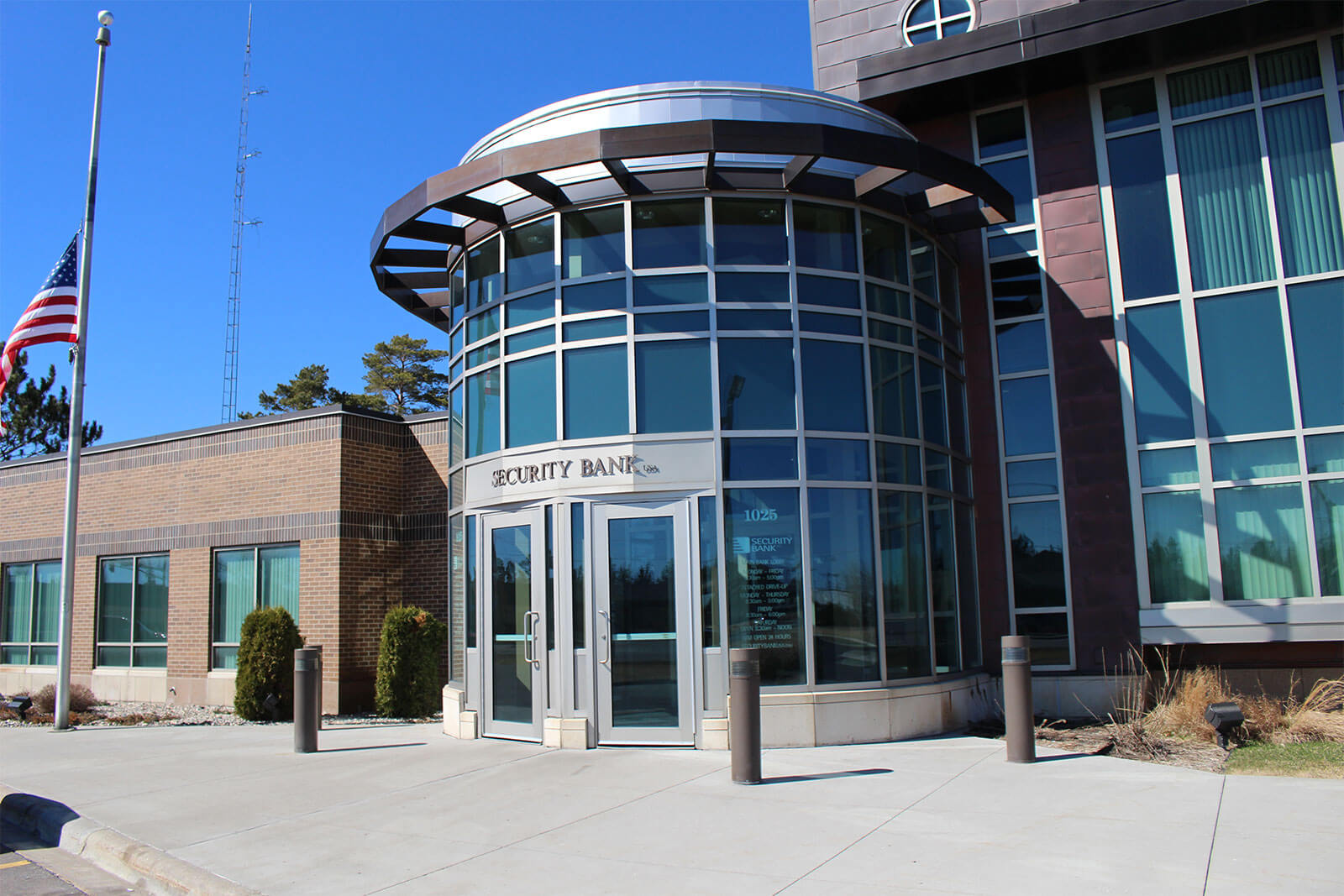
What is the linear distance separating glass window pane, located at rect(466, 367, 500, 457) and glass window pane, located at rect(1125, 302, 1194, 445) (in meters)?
7.95

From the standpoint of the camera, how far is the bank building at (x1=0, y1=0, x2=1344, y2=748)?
10.3 m

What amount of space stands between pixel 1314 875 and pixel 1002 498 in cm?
775

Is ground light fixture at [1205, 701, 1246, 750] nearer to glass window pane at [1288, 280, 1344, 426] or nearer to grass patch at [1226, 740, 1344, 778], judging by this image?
grass patch at [1226, 740, 1344, 778]

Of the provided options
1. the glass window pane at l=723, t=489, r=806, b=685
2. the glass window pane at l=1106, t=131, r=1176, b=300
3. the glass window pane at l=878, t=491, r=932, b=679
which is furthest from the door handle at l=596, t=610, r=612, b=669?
the glass window pane at l=1106, t=131, r=1176, b=300

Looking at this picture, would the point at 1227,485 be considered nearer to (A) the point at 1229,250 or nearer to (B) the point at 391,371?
(A) the point at 1229,250

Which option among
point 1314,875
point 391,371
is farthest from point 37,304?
point 391,371

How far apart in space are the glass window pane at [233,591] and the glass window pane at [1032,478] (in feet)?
38.7

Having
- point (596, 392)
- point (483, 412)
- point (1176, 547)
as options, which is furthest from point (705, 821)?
point (1176, 547)

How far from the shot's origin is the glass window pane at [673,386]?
10531 mm

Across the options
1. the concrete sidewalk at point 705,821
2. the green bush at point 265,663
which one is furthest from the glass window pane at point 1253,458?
the green bush at point 265,663

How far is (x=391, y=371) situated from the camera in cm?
4944

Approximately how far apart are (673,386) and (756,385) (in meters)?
0.89

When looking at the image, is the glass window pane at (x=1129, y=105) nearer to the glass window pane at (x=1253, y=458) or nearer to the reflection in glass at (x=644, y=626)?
the glass window pane at (x=1253, y=458)

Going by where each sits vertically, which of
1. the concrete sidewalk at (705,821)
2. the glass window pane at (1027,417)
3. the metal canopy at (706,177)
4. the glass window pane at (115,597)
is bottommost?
the concrete sidewalk at (705,821)
